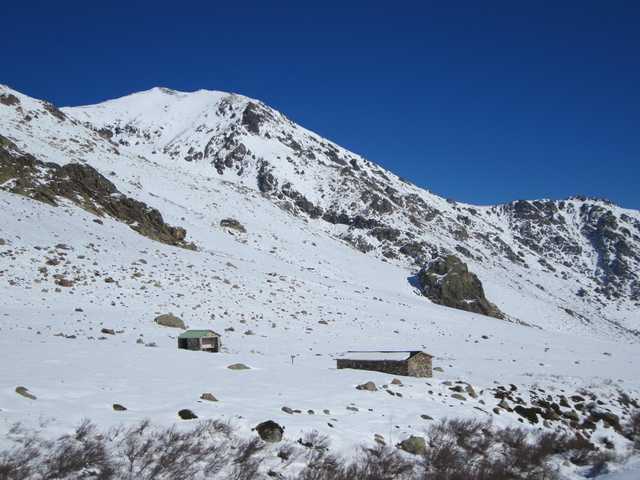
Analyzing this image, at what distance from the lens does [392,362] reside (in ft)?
73.8

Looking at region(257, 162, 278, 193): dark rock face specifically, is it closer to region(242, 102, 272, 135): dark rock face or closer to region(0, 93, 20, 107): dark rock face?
region(242, 102, 272, 135): dark rock face

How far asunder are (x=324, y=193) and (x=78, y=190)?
68.7m

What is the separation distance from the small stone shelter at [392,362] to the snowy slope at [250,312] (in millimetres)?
1394

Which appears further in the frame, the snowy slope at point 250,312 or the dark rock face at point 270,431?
the snowy slope at point 250,312

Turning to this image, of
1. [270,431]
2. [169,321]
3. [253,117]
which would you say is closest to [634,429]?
[270,431]

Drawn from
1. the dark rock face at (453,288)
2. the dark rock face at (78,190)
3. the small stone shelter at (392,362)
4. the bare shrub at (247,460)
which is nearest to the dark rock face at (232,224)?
the dark rock face at (78,190)

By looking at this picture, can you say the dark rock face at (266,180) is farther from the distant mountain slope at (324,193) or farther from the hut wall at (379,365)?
the hut wall at (379,365)

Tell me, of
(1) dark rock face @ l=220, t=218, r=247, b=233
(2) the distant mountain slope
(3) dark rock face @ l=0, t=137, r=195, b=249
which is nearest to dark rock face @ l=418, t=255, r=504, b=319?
(2) the distant mountain slope

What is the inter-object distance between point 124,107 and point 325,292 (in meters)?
121

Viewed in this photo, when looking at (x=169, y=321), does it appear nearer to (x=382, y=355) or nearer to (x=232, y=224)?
(x=382, y=355)

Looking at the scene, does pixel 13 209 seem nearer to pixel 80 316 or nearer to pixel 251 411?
pixel 80 316

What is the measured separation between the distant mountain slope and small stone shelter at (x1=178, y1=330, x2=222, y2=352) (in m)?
34.8

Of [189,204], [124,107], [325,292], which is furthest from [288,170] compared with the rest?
[325,292]

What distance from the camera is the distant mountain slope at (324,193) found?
72.1 metres
